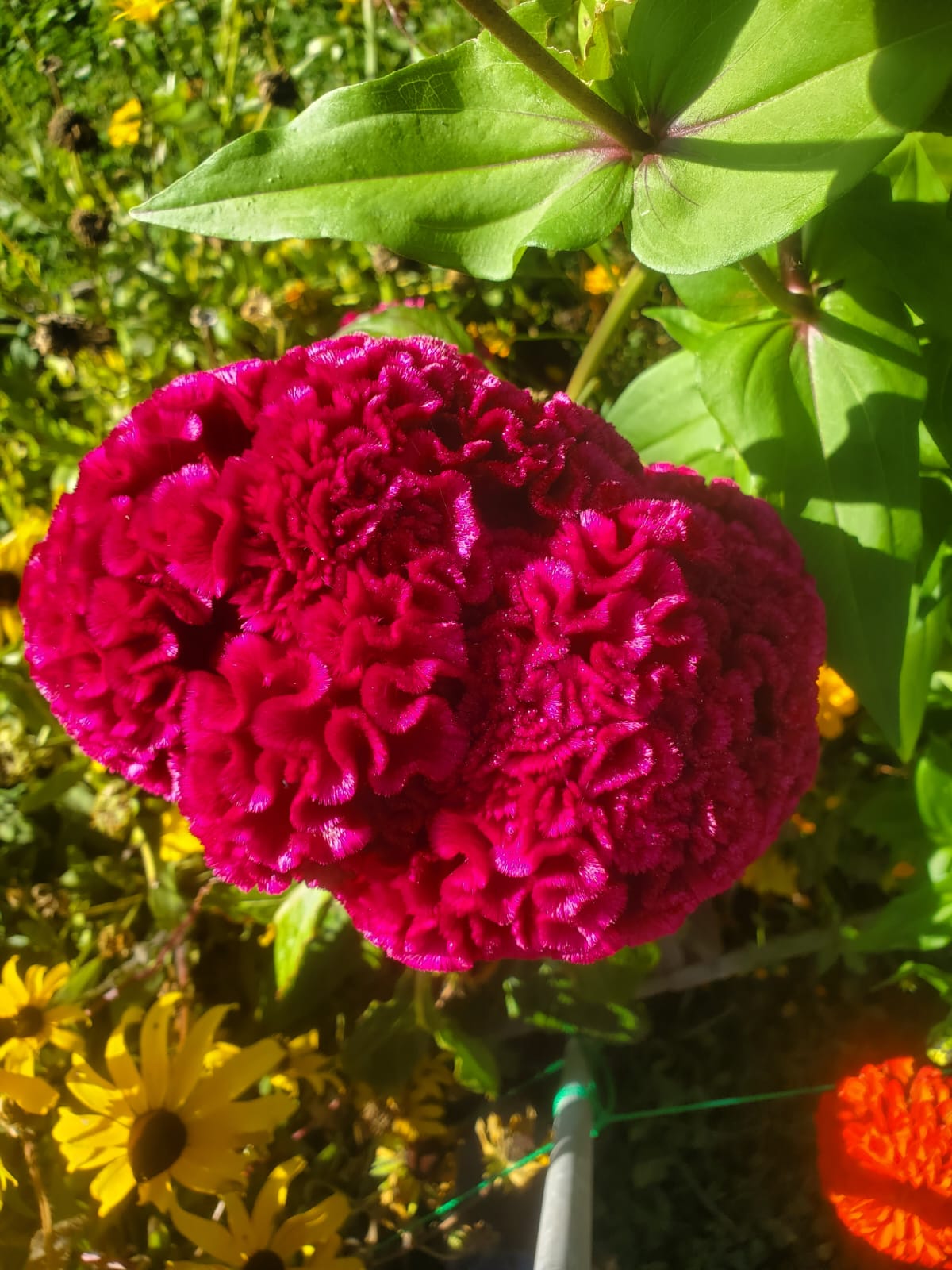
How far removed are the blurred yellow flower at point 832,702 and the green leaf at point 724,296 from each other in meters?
0.43

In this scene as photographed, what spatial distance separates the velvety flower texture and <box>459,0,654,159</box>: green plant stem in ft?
0.58

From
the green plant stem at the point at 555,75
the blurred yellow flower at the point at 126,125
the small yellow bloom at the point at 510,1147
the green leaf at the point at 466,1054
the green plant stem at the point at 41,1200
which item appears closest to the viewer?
the green plant stem at the point at 555,75

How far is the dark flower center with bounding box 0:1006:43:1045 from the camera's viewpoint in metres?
0.87

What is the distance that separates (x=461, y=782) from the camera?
0.54 metres

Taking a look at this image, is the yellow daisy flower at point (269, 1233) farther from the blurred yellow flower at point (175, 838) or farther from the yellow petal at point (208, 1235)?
the blurred yellow flower at point (175, 838)

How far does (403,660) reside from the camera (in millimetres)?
511

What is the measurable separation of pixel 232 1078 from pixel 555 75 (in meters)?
0.80

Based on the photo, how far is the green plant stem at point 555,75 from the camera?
1.46 feet

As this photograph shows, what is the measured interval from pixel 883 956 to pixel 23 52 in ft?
5.78

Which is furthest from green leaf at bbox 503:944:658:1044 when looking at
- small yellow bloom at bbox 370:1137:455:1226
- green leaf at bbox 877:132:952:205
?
green leaf at bbox 877:132:952:205

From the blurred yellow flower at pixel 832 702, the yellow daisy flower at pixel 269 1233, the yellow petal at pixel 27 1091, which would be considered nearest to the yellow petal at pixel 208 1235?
the yellow daisy flower at pixel 269 1233

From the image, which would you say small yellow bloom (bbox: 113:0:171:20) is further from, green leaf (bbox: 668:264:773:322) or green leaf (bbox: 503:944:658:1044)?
green leaf (bbox: 503:944:658:1044)

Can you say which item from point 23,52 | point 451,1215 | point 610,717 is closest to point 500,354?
point 23,52

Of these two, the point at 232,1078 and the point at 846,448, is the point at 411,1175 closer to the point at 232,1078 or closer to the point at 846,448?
the point at 232,1078
